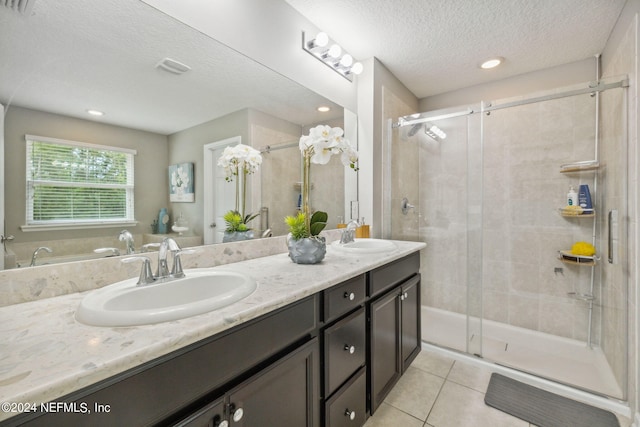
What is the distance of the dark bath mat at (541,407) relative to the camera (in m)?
1.50

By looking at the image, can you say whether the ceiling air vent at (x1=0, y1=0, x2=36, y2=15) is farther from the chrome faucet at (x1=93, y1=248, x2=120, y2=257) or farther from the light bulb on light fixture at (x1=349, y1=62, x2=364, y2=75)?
the light bulb on light fixture at (x1=349, y1=62, x2=364, y2=75)

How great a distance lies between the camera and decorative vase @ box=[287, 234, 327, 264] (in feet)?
4.43

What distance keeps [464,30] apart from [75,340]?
98.2 inches

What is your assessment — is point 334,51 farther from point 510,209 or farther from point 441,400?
point 441,400

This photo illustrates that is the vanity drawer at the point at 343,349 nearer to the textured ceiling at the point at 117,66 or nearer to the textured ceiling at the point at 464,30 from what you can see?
the textured ceiling at the point at 117,66

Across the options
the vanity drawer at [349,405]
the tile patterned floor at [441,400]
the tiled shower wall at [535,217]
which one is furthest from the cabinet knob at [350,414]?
the tiled shower wall at [535,217]

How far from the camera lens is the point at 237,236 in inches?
57.5

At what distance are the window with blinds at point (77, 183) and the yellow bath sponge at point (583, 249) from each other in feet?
9.60

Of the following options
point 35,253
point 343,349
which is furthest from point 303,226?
point 35,253

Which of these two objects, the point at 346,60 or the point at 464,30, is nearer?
the point at 464,30

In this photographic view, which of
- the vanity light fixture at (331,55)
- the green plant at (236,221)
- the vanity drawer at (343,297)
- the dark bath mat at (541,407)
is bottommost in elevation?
the dark bath mat at (541,407)

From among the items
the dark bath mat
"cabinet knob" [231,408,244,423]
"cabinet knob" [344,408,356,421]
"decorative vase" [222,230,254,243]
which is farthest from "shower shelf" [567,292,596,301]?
"cabinet knob" [231,408,244,423]

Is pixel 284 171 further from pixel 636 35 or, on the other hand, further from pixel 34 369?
pixel 636 35

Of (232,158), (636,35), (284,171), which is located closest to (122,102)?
(232,158)
